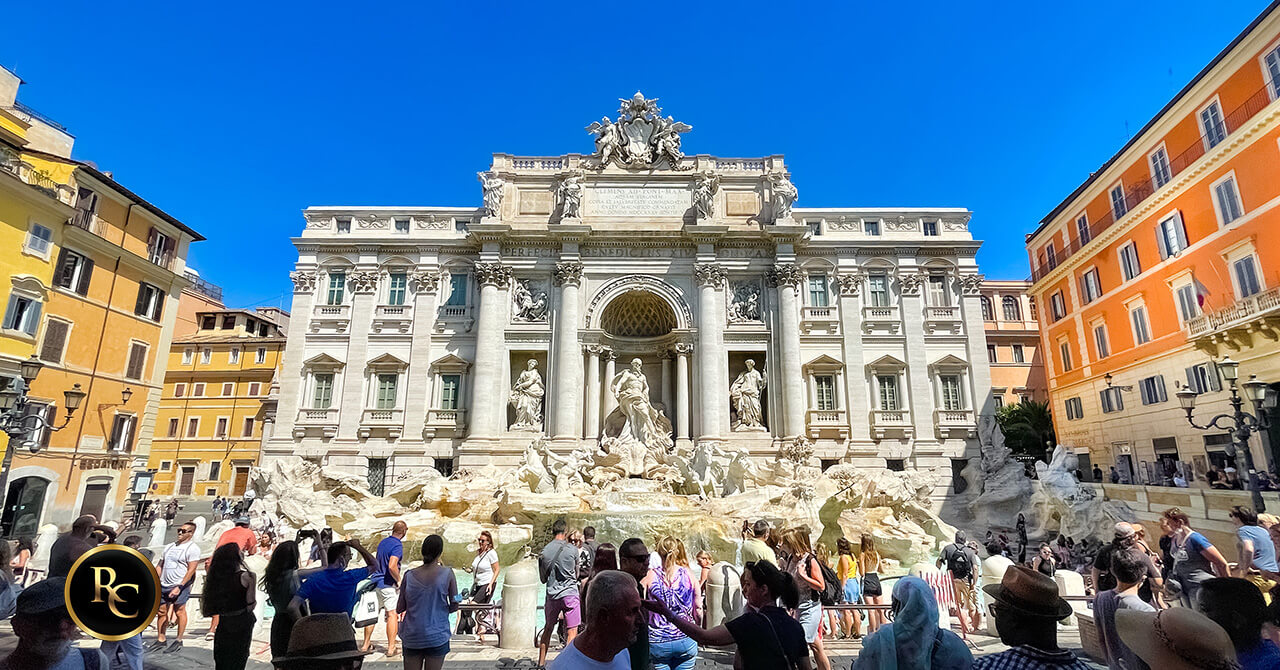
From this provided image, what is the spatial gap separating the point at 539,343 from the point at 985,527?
17940 millimetres

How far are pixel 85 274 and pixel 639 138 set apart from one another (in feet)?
70.7

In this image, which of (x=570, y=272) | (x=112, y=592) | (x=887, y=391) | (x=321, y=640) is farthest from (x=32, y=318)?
(x=887, y=391)

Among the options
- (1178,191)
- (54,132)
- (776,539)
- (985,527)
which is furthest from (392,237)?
(1178,191)

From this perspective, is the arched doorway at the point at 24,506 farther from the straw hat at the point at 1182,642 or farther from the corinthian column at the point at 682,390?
the straw hat at the point at 1182,642

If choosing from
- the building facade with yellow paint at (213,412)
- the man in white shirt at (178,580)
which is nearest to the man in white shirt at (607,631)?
the man in white shirt at (178,580)

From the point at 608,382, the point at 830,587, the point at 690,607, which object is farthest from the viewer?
the point at 608,382

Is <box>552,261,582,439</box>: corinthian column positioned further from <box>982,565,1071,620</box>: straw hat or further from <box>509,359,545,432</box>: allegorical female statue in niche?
<box>982,565,1071,620</box>: straw hat

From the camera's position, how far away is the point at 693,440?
23.0m

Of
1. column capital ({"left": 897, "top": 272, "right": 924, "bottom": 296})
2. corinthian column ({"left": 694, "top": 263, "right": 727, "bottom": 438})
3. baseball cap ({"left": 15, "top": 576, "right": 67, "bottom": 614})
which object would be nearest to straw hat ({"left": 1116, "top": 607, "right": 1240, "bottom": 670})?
baseball cap ({"left": 15, "top": 576, "right": 67, "bottom": 614})

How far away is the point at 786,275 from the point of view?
2458 centimetres

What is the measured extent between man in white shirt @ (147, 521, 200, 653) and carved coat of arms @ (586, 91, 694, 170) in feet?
72.2

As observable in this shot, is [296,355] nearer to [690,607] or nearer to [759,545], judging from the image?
[759,545]

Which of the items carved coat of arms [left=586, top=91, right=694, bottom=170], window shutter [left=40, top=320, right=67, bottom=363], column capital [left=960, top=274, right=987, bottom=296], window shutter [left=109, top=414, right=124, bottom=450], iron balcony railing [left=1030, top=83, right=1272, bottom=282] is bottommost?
window shutter [left=109, top=414, right=124, bottom=450]

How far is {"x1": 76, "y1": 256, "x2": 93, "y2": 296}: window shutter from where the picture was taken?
19.9 m
